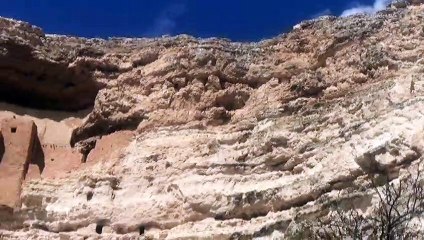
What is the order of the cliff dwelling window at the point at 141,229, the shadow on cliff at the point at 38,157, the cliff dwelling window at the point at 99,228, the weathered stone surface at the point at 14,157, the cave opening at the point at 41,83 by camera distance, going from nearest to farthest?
1. the cliff dwelling window at the point at 141,229
2. the cliff dwelling window at the point at 99,228
3. the weathered stone surface at the point at 14,157
4. the shadow on cliff at the point at 38,157
5. the cave opening at the point at 41,83

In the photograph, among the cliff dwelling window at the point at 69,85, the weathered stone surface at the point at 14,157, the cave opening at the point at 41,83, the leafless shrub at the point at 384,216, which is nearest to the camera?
the leafless shrub at the point at 384,216

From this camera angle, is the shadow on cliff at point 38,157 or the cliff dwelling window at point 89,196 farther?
the shadow on cliff at point 38,157

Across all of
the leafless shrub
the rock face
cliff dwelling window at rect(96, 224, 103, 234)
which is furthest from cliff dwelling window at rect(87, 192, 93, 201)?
the leafless shrub

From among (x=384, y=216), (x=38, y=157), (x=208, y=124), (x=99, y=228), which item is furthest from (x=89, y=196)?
(x=384, y=216)

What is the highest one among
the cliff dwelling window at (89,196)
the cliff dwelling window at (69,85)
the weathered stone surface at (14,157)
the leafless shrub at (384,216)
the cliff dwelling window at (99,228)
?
the cliff dwelling window at (69,85)

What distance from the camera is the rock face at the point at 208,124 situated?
14344 millimetres

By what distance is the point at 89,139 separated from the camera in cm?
1902

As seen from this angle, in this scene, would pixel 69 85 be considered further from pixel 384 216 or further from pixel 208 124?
pixel 384 216

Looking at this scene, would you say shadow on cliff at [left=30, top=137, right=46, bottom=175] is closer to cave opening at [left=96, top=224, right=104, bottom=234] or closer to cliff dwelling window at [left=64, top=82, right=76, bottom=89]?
cliff dwelling window at [left=64, top=82, right=76, bottom=89]

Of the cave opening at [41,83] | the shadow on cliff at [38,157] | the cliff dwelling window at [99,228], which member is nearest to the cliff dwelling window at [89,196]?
the cliff dwelling window at [99,228]

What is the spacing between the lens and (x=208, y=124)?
17.5m

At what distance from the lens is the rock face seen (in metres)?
14.3

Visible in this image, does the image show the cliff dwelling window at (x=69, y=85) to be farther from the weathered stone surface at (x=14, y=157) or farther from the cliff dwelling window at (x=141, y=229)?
the cliff dwelling window at (x=141, y=229)

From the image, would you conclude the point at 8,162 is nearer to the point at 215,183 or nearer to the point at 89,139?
the point at 89,139
